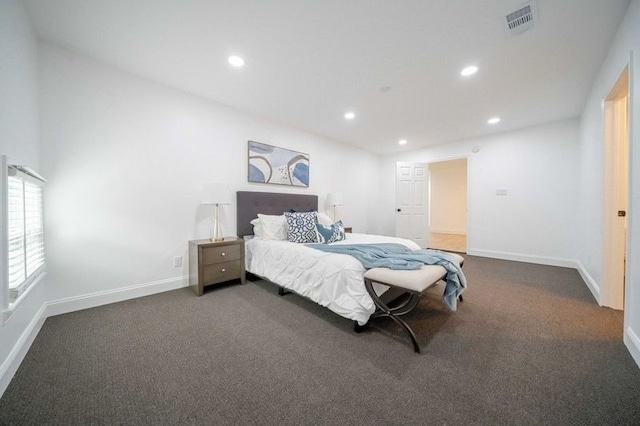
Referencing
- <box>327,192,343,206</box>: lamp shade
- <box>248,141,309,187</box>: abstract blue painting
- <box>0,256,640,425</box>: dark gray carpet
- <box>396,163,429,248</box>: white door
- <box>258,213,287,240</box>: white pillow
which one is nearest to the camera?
<box>0,256,640,425</box>: dark gray carpet

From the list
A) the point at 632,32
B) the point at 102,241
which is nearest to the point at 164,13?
the point at 102,241

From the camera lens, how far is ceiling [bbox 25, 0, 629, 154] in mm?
1708

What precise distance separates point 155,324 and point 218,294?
74 cm

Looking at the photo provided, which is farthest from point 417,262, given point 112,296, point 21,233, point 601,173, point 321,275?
point 112,296

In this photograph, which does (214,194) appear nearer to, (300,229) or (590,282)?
(300,229)

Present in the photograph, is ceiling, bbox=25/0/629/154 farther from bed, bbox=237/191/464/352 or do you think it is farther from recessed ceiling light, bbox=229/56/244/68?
bed, bbox=237/191/464/352

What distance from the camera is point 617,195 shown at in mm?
2250

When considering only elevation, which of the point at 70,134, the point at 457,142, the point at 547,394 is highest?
the point at 457,142

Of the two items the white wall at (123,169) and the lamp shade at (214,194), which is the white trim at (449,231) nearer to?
the white wall at (123,169)

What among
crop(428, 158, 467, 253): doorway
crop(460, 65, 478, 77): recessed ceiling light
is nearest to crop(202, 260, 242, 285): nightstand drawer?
crop(460, 65, 478, 77): recessed ceiling light

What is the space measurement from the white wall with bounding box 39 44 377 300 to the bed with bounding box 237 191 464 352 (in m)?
0.32

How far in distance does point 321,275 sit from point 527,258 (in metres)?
4.35

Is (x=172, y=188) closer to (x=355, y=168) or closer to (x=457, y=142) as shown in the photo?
(x=355, y=168)

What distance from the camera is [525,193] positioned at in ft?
13.8
